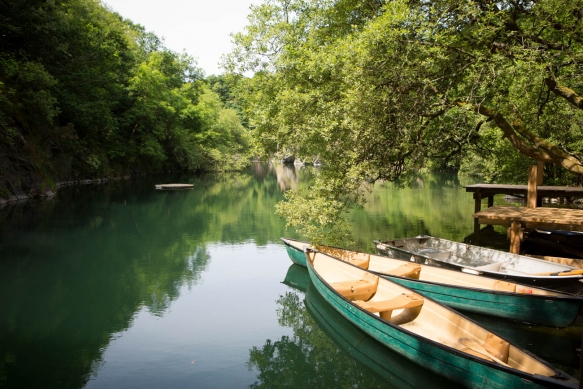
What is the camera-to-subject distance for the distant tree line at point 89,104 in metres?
23.5

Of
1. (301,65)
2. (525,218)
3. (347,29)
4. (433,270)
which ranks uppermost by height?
(347,29)

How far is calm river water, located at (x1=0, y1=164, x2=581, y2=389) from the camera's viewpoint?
7.04 m

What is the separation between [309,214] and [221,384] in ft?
16.5

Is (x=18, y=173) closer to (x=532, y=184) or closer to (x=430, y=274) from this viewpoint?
(x=430, y=274)

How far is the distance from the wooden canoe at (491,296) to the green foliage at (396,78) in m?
2.47

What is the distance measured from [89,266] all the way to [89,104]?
73.9ft

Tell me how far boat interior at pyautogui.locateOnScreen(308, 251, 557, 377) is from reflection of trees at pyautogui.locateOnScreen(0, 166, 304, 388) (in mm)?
3913

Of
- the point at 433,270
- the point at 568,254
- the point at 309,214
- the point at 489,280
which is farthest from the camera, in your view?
the point at 568,254

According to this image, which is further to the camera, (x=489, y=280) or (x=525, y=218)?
(x=525, y=218)

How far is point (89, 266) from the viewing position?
13266mm

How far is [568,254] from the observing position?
43.5ft

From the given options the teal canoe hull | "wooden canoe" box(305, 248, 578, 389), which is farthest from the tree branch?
"wooden canoe" box(305, 248, 578, 389)

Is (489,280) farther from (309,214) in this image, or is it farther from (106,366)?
(106,366)

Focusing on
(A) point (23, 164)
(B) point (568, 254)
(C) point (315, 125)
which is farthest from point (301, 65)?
(A) point (23, 164)
